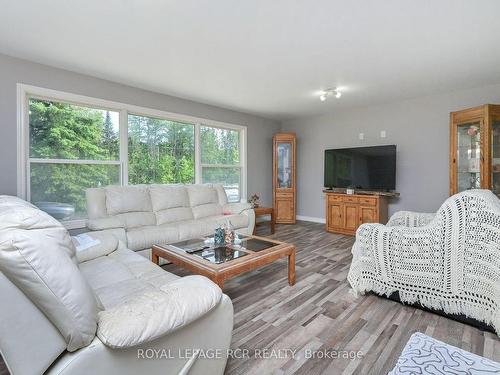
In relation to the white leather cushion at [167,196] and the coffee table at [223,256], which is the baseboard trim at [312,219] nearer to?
the white leather cushion at [167,196]

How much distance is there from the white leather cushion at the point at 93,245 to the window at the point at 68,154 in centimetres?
130

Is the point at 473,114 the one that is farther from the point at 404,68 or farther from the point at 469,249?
the point at 469,249

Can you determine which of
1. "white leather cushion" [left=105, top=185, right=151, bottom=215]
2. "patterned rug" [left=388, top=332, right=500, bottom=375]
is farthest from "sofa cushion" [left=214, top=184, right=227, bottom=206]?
"patterned rug" [left=388, top=332, right=500, bottom=375]

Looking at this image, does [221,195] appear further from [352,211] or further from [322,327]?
[322,327]

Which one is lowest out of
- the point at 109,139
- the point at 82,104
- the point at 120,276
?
the point at 120,276

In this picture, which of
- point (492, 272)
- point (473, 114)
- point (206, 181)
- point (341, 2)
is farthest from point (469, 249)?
point (206, 181)

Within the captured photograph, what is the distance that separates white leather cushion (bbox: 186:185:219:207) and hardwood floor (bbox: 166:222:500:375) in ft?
4.41

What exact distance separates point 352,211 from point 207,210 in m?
2.52

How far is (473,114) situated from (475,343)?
304 centimetres

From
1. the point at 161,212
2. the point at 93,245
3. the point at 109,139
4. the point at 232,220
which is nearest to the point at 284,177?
the point at 232,220

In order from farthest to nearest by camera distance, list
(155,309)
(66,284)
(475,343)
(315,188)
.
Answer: (315,188) → (475,343) → (155,309) → (66,284)

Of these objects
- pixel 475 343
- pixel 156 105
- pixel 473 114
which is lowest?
pixel 475 343

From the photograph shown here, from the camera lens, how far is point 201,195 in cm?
405

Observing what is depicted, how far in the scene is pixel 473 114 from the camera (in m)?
3.43
